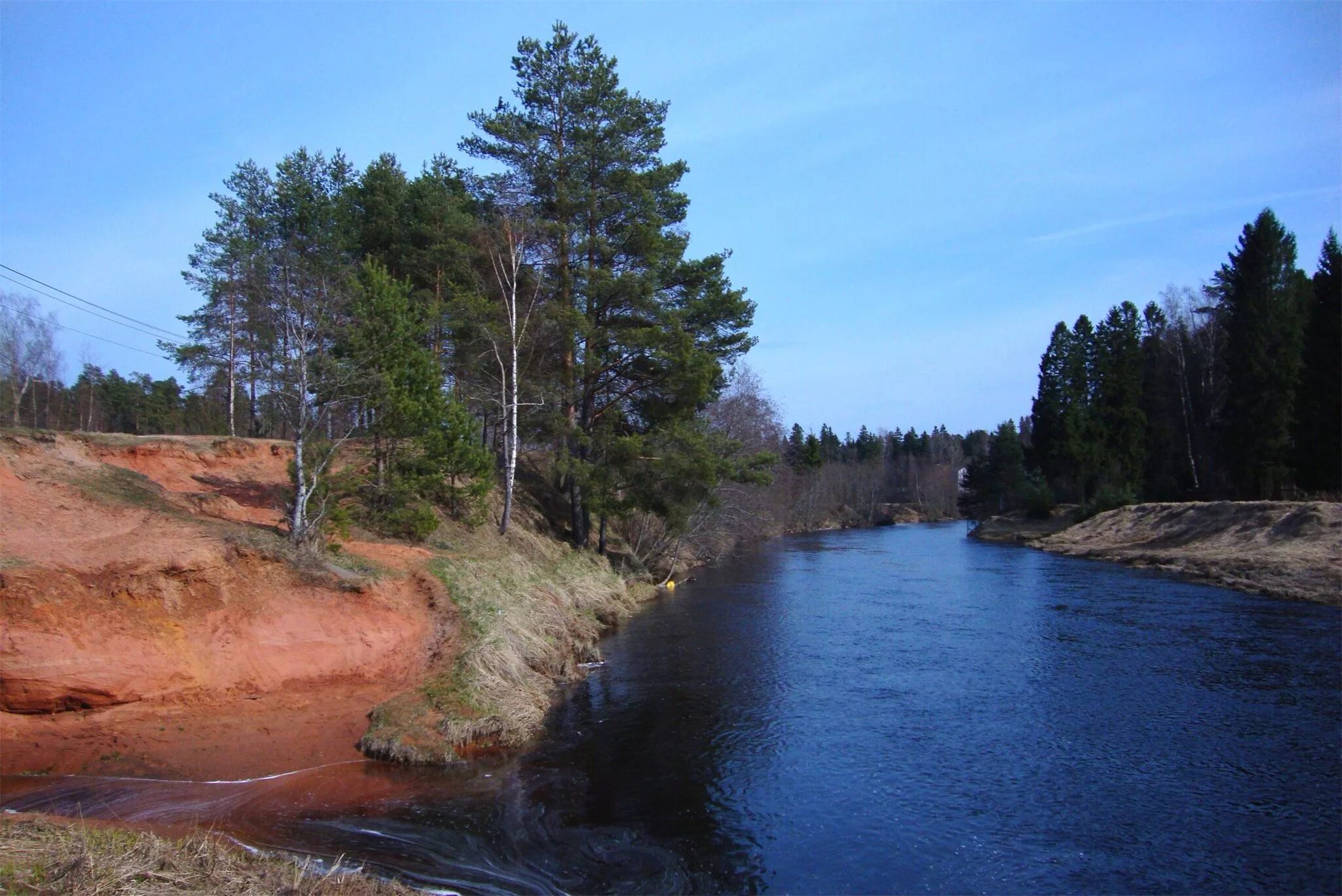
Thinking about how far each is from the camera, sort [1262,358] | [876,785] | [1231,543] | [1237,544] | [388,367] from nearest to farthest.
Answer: [876,785], [388,367], [1237,544], [1231,543], [1262,358]

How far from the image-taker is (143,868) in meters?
6.58

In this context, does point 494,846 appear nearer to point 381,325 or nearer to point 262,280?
point 381,325

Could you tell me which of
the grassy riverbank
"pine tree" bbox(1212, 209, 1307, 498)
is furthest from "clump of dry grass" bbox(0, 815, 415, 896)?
"pine tree" bbox(1212, 209, 1307, 498)

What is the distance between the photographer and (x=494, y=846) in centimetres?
923

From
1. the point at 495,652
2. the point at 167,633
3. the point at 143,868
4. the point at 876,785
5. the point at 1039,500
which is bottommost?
the point at 876,785

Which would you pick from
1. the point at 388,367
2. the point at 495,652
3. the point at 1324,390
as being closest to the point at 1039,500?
the point at 1324,390

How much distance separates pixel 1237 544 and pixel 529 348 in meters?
27.9

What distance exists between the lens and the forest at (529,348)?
1875 cm

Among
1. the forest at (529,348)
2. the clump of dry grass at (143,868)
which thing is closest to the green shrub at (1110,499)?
the forest at (529,348)

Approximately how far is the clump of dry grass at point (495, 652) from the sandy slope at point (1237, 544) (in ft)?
68.1

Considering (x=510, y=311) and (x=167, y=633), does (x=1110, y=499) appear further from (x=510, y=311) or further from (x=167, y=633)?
(x=167, y=633)

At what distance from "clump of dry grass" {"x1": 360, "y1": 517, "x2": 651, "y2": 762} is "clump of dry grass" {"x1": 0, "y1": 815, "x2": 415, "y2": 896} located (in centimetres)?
441

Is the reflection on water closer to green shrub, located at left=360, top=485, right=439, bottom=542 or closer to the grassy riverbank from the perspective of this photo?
green shrub, located at left=360, top=485, right=439, bottom=542

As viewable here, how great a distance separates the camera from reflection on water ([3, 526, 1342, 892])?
8773 millimetres
